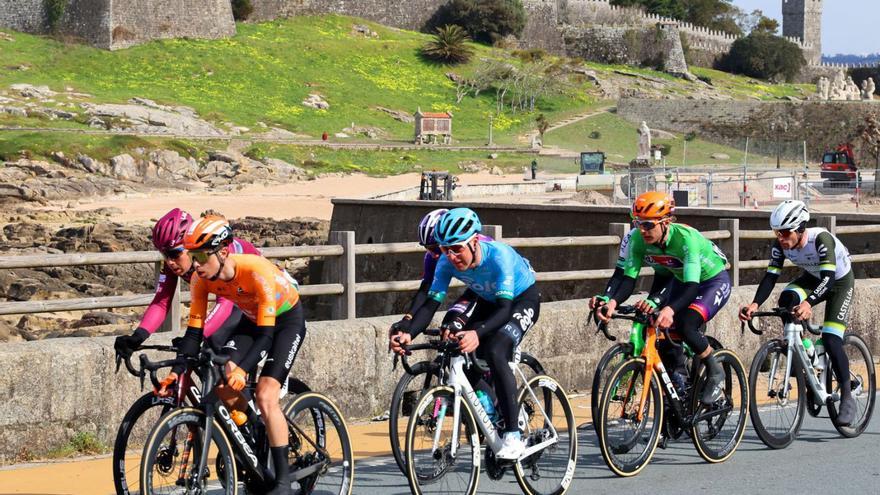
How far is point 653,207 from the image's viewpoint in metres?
9.18

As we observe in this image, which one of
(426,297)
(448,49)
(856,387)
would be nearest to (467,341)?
(426,297)

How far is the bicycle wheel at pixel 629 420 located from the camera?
8.77 m

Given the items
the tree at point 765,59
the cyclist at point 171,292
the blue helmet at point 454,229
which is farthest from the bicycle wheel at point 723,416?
the tree at point 765,59

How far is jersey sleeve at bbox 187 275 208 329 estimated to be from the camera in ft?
24.7

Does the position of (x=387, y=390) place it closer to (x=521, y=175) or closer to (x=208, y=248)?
(x=208, y=248)

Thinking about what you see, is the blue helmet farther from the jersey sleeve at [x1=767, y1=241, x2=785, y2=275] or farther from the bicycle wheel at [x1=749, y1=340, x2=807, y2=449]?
the jersey sleeve at [x1=767, y1=241, x2=785, y2=275]

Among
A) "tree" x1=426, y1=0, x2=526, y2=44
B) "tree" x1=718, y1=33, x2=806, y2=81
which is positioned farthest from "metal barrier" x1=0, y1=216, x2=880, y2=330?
"tree" x1=718, y1=33, x2=806, y2=81

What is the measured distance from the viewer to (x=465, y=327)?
325 inches

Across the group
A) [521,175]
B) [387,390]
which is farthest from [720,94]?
[387,390]

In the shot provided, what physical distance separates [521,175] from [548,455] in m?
54.6

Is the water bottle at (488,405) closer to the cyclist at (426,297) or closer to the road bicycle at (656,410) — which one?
the cyclist at (426,297)

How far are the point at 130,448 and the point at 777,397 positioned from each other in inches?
193

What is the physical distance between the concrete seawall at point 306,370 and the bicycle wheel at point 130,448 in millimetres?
2439

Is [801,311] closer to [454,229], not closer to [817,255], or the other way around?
[817,255]
